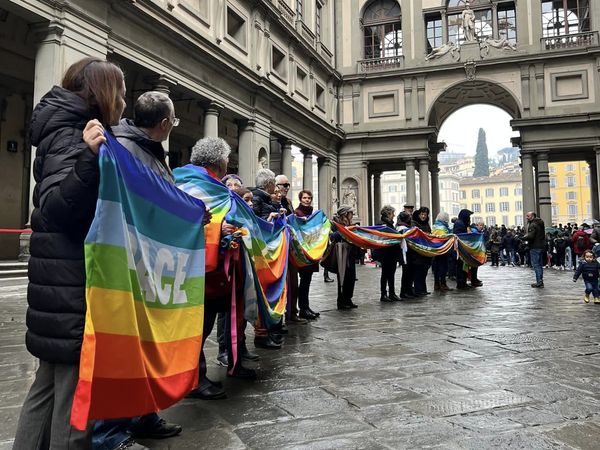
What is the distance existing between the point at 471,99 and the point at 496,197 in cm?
6490

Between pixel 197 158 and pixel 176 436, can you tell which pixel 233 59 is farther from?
pixel 176 436

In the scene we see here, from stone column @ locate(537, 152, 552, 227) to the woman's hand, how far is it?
89.4 ft

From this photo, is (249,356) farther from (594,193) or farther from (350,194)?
(594,193)

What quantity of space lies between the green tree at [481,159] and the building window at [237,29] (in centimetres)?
13498

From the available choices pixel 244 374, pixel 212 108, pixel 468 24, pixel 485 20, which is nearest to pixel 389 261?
pixel 244 374

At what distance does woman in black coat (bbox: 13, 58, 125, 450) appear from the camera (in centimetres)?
185

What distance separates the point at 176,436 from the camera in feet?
8.57

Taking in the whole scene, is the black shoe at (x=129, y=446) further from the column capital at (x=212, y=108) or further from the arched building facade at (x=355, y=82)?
the column capital at (x=212, y=108)

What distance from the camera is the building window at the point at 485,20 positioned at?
27656 millimetres

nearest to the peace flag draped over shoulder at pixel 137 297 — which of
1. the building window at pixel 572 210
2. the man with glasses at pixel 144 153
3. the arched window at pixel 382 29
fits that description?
the man with glasses at pixel 144 153

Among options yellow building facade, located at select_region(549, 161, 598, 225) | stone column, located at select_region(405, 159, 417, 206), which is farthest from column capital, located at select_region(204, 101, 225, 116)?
yellow building facade, located at select_region(549, 161, 598, 225)

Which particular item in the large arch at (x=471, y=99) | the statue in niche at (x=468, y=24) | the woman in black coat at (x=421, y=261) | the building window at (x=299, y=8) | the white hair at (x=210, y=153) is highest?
the statue in niche at (x=468, y=24)

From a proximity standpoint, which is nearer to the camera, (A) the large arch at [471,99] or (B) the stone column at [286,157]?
(B) the stone column at [286,157]

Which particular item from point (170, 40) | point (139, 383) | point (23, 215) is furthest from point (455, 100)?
point (139, 383)
